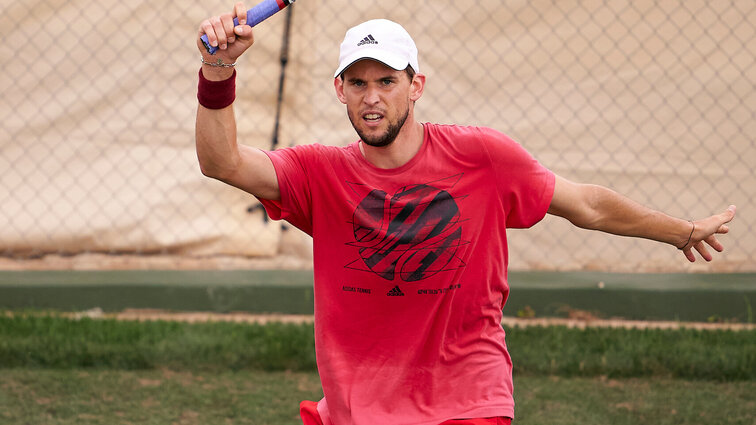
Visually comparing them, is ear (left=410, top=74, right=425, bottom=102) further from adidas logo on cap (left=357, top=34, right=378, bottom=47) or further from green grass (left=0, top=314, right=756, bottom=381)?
green grass (left=0, top=314, right=756, bottom=381)

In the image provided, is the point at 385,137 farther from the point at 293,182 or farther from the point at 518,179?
the point at 518,179

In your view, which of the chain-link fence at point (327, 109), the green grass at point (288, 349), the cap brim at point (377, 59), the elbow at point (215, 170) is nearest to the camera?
the elbow at point (215, 170)

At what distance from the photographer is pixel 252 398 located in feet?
15.2

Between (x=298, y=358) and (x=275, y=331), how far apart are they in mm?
306

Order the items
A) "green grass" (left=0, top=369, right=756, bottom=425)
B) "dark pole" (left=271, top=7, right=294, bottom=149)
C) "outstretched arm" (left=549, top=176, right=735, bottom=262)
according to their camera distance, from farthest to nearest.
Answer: "dark pole" (left=271, top=7, right=294, bottom=149) → "green grass" (left=0, top=369, right=756, bottom=425) → "outstretched arm" (left=549, top=176, right=735, bottom=262)

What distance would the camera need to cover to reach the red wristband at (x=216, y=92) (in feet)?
8.34

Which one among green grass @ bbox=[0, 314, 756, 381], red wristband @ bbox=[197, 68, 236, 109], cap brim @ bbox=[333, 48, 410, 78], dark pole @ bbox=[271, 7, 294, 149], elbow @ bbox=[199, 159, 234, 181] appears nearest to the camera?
red wristband @ bbox=[197, 68, 236, 109]

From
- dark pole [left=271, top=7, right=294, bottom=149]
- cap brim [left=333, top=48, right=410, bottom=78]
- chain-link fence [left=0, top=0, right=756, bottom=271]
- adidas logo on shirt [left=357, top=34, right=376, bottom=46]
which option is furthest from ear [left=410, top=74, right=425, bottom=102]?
dark pole [left=271, top=7, right=294, bottom=149]

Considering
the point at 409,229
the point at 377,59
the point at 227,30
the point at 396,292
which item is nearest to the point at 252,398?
the point at 396,292

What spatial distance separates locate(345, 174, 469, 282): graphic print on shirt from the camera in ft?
9.66

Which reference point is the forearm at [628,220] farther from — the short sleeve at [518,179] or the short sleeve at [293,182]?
the short sleeve at [293,182]

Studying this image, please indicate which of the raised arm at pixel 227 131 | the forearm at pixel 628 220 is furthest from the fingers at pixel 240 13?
the forearm at pixel 628 220

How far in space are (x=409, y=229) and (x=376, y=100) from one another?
17.1 inches

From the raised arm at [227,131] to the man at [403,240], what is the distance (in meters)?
0.02
